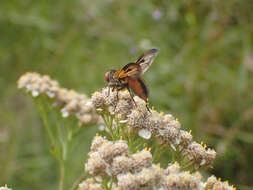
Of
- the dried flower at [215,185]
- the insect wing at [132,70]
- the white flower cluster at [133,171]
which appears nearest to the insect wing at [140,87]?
the insect wing at [132,70]

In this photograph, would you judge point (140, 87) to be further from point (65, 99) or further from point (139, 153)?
point (65, 99)

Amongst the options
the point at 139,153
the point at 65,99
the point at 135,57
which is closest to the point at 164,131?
the point at 139,153

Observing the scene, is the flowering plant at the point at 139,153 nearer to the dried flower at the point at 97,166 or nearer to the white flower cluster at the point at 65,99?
the dried flower at the point at 97,166

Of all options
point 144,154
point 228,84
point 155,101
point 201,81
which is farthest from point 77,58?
point 144,154

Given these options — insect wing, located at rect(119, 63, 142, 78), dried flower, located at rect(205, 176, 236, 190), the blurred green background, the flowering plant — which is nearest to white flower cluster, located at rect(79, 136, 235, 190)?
the flowering plant

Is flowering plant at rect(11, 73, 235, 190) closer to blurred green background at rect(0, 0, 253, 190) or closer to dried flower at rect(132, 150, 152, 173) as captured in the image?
dried flower at rect(132, 150, 152, 173)

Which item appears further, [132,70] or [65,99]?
[65,99]
